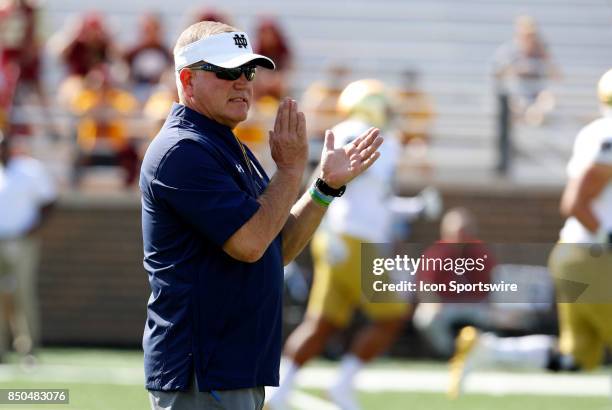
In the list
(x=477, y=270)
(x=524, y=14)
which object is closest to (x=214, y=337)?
(x=477, y=270)

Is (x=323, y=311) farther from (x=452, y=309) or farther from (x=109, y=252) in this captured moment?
(x=109, y=252)

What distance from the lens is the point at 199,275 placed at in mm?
3725

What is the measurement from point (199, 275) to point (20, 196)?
6.88 meters

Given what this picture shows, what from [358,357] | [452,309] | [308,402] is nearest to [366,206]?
[358,357]

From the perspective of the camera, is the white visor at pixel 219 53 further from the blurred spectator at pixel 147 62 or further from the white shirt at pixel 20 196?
the blurred spectator at pixel 147 62

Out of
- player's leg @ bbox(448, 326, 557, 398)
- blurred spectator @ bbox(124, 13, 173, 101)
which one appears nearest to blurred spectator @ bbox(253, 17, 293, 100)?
blurred spectator @ bbox(124, 13, 173, 101)

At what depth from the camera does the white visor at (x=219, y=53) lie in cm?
388

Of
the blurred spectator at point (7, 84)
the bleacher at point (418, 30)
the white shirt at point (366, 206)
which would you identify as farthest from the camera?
the bleacher at point (418, 30)

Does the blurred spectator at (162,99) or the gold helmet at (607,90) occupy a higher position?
the gold helmet at (607,90)

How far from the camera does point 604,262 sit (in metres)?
6.69

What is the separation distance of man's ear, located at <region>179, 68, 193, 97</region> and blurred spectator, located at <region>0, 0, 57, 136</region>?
9.13m

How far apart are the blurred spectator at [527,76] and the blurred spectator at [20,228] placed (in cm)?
465

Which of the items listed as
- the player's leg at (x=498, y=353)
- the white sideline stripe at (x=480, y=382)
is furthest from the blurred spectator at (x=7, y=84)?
the player's leg at (x=498, y=353)

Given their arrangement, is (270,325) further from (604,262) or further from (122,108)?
(122,108)
